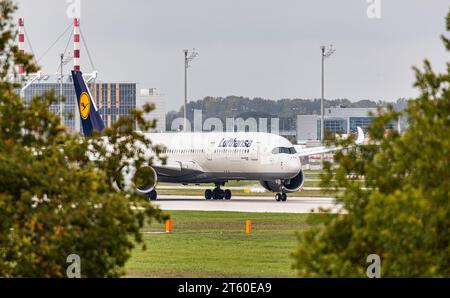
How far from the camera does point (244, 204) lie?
66.6 m

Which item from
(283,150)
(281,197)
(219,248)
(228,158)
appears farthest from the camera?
(228,158)

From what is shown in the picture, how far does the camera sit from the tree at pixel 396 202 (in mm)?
15227

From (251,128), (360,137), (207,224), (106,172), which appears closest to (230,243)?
(207,224)

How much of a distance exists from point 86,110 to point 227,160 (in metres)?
11.5

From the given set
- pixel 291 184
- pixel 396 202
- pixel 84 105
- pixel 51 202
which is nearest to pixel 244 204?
pixel 291 184

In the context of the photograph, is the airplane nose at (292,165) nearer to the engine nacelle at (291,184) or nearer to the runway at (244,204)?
the engine nacelle at (291,184)

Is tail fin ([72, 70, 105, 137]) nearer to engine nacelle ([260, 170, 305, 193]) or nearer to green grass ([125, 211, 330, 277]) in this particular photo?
engine nacelle ([260, 170, 305, 193])

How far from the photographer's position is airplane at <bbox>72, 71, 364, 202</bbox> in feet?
228

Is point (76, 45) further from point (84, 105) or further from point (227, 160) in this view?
point (227, 160)

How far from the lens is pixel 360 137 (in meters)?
90.4

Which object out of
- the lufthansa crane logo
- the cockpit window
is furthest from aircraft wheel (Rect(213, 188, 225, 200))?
the lufthansa crane logo

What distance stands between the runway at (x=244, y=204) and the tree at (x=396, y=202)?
37.6 m
